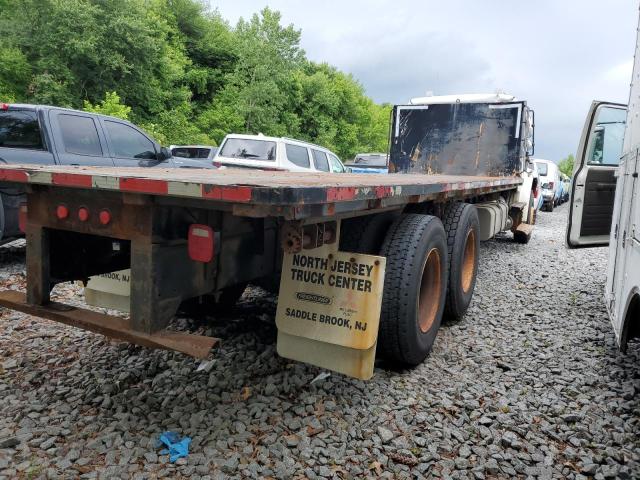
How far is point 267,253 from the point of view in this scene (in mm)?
3240

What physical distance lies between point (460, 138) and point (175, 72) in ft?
70.5

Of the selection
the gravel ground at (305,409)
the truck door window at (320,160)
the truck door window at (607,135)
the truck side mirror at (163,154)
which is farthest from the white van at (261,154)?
the gravel ground at (305,409)

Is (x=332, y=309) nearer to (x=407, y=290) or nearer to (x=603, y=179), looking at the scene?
(x=407, y=290)

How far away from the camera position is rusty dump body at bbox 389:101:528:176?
8.40 metres

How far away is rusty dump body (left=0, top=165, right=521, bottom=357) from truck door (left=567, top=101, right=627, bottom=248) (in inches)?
127

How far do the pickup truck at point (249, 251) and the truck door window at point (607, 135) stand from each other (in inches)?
98.5

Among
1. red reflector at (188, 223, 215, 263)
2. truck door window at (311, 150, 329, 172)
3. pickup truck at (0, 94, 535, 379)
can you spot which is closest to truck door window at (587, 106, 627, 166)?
pickup truck at (0, 94, 535, 379)

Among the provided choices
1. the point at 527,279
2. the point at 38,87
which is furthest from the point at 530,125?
the point at 38,87

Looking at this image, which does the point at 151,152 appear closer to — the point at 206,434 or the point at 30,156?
the point at 30,156

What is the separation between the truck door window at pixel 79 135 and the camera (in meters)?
5.88

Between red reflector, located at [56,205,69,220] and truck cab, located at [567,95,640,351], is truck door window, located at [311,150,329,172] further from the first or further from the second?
red reflector, located at [56,205,69,220]

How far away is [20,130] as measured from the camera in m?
5.61

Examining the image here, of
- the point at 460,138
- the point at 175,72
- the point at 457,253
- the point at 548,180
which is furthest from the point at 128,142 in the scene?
the point at 175,72

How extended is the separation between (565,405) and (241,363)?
221 centimetres
